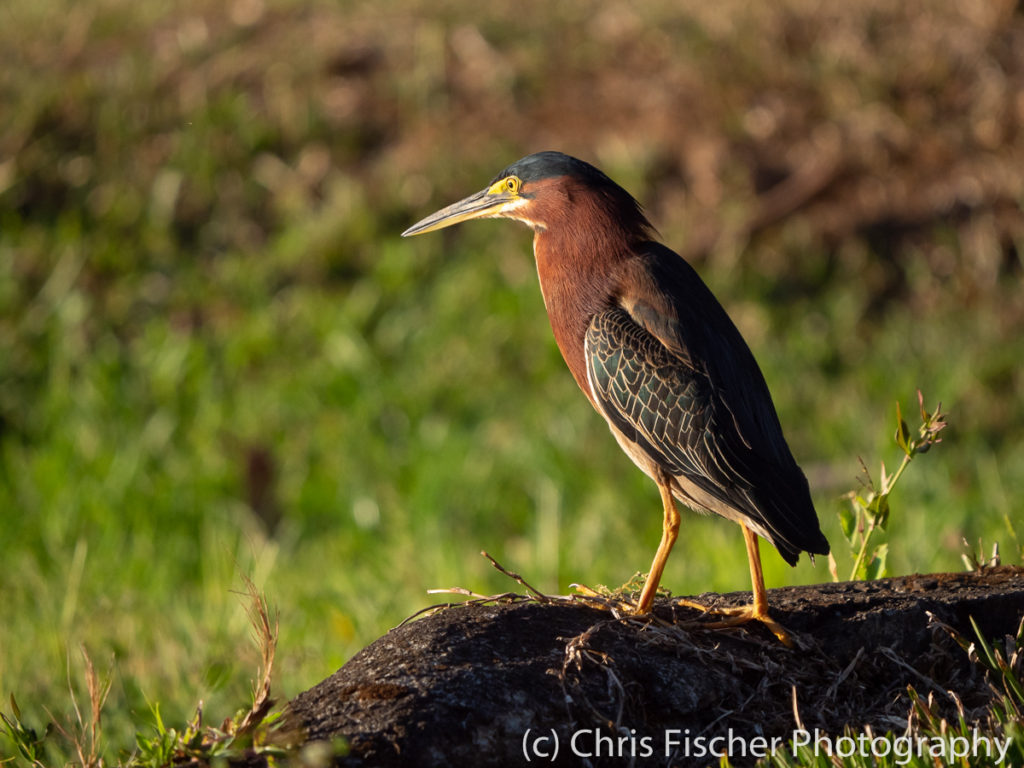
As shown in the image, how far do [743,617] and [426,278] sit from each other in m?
5.97

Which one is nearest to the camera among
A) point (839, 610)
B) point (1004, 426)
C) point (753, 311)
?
point (839, 610)

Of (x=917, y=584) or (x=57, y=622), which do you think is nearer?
(x=917, y=584)

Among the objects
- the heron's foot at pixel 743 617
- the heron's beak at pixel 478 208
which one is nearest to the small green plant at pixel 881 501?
the heron's foot at pixel 743 617

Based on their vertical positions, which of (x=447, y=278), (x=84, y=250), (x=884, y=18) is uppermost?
(x=884, y=18)

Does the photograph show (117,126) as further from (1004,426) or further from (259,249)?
(1004,426)

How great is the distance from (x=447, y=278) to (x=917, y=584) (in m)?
5.83

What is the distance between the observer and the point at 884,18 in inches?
403

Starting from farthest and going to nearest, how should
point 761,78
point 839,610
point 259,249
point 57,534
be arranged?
1. point 761,78
2. point 259,249
3. point 57,534
4. point 839,610

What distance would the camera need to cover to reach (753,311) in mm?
8641

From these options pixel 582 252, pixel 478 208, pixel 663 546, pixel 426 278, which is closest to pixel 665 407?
pixel 663 546

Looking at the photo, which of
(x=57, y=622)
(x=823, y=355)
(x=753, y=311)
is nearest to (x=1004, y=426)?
(x=823, y=355)

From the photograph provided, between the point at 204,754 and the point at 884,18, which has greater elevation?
the point at 884,18

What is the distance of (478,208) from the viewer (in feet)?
14.5

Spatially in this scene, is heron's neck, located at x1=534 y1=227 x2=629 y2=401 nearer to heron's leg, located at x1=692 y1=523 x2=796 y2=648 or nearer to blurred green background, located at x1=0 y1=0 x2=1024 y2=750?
heron's leg, located at x1=692 y1=523 x2=796 y2=648
